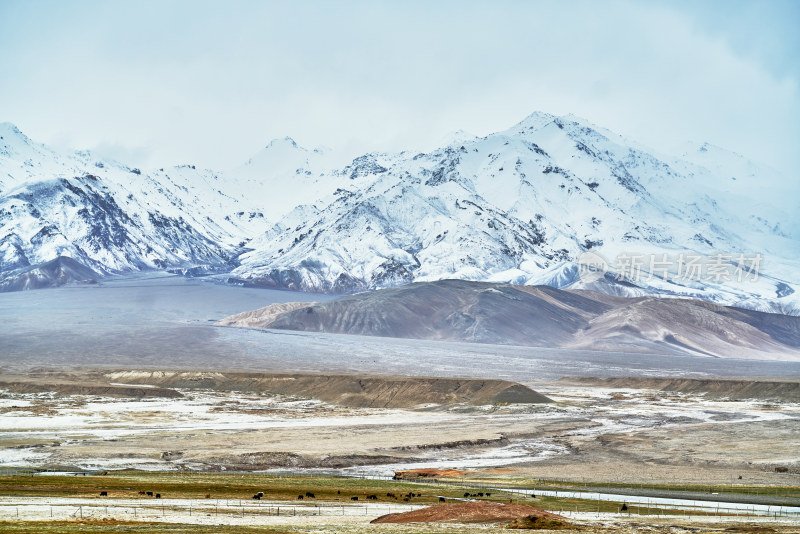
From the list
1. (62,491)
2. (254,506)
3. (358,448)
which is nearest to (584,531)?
(254,506)

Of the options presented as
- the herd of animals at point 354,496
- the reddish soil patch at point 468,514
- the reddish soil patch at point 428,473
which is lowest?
the reddish soil patch at point 428,473

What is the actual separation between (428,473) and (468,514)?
1328 inches

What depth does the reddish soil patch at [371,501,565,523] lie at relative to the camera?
195 ft

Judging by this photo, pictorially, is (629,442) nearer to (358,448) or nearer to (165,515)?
(358,448)

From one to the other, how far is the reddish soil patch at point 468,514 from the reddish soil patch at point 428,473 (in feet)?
94.1

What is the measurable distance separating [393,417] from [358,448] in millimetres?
41468

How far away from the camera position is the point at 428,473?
308 ft

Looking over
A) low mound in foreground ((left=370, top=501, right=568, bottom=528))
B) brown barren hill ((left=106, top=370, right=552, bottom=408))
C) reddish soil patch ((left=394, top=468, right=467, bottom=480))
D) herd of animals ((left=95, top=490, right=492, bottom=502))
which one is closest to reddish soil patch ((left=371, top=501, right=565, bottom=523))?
low mound in foreground ((left=370, top=501, right=568, bottom=528))

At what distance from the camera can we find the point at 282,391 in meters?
198

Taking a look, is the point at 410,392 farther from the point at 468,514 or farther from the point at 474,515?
the point at 474,515

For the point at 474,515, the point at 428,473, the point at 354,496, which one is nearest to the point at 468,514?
the point at 474,515

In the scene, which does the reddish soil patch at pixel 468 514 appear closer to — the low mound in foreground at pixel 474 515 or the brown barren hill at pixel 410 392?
the low mound in foreground at pixel 474 515

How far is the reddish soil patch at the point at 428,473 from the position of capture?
91.9m

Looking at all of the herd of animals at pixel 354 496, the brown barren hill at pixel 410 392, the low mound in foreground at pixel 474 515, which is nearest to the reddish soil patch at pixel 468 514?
the low mound in foreground at pixel 474 515
